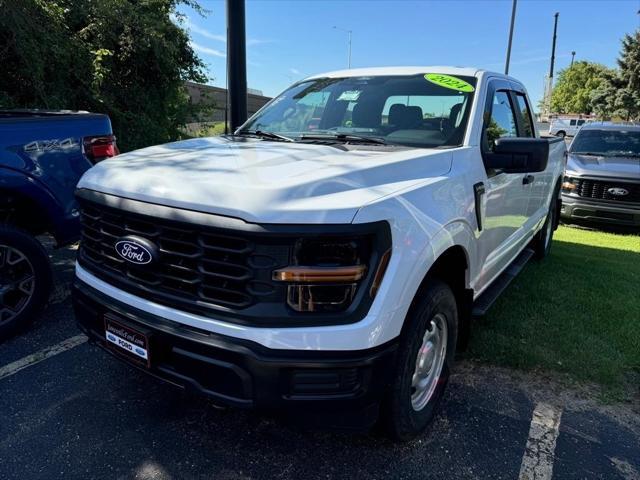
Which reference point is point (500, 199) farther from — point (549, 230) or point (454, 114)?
point (549, 230)

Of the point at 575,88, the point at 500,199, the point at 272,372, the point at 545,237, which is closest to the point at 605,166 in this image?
the point at 545,237

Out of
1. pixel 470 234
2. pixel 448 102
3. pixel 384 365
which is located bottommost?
pixel 384 365

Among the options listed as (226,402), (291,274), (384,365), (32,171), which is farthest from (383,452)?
(32,171)

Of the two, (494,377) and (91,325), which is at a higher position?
(91,325)

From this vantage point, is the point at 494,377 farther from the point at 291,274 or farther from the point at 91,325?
the point at 91,325

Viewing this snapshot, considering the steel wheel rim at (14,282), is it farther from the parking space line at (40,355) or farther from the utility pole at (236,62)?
the utility pole at (236,62)

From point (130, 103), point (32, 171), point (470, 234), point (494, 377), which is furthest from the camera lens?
point (130, 103)

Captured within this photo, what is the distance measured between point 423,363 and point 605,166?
767 cm

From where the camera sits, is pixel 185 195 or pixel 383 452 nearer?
pixel 185 195

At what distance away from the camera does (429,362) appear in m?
2.63

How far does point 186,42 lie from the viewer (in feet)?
35.1

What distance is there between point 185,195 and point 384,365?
1.08 meters

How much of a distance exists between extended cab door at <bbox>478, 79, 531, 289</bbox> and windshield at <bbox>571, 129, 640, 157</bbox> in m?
6.37

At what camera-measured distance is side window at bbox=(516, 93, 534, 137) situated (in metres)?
4.41
